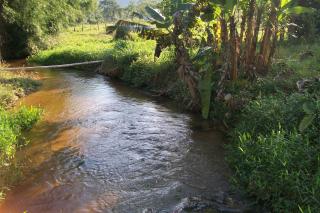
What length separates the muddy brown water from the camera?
21.4 feet

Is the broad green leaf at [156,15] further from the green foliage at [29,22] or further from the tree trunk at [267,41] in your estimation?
the green foliage at [29,22]

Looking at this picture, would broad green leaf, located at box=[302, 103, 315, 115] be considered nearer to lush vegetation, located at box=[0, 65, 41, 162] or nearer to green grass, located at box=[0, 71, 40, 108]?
lush vegetation, located at box=[0, 65, 41, 162]

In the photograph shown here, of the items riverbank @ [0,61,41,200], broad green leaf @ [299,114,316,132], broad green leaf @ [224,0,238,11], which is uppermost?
broad green leaf @ [224,0,238,11]

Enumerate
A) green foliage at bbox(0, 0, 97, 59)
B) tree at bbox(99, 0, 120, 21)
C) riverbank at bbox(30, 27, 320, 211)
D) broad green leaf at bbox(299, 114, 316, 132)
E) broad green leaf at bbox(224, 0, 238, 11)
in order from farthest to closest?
1. tree at bbox(99, 0, 120, 21)
2. green foliage at bbox(0, 0, 97, 59)
3. broad green leaf at bbox(224, 0, 238, 11)
4. broad green leaf at bbox(299, 114, 316, 132)
5. riverbank at bbox(30, 27, 320, 211)

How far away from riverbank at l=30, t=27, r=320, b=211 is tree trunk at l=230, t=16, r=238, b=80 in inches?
11.6

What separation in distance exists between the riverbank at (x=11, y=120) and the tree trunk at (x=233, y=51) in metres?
5.78

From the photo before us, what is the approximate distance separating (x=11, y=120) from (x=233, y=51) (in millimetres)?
6347

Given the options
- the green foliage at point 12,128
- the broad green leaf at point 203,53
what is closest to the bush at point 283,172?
the broad green leaf at point 203,53

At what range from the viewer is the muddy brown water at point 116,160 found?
6535 millimetres

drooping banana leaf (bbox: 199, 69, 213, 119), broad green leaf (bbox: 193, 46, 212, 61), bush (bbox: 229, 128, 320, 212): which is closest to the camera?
bush (bbox: 229, 128, 320, 212)

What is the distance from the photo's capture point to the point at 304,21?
17016mm

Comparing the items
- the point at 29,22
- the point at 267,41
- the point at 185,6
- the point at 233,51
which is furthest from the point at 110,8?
the point at 233,51

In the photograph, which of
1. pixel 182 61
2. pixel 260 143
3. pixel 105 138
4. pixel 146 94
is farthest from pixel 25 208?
pixel 146 94

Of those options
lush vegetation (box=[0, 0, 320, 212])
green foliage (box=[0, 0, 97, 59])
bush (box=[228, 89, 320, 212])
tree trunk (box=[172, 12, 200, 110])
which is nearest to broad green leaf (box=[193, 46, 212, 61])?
lush vegetation (box=[0, 0, 320, 212])
